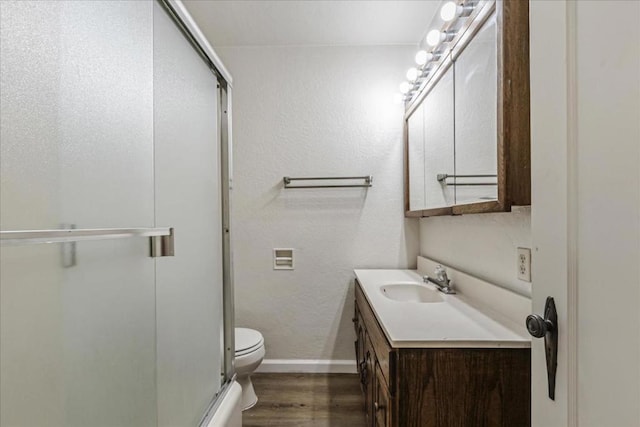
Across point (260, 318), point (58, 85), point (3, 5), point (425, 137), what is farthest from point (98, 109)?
point (260, 318)

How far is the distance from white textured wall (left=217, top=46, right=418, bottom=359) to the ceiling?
9 centimetres

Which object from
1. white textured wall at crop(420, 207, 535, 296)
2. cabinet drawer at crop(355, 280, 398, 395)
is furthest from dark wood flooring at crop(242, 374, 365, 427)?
white textured wall at crop(420, 207, 535, 296)

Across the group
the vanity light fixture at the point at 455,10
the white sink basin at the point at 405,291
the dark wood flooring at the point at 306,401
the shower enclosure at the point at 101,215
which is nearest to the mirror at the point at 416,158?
the white sink basin at the point at 405,291

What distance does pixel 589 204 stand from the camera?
578 mm

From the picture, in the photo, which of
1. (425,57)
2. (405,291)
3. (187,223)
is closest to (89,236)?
(187,223)

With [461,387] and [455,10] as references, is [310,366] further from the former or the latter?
[455,10]

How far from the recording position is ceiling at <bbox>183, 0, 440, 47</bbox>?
6.91 feet

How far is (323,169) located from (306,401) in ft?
5.08

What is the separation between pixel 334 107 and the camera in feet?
8.52

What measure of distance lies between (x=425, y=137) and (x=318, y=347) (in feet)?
5.44

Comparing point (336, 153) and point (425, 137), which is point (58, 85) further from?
point (336, 153)

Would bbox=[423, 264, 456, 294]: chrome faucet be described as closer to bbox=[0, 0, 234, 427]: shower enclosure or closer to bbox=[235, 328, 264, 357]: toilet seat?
bbox=[235, 328, 264, 357]: toilet seat

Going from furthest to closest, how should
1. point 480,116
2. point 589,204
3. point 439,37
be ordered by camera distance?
point 439,37, point 480,116, point 589,204

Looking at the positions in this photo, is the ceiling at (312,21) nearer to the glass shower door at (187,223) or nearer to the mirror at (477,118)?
the mirror at (477,118)
